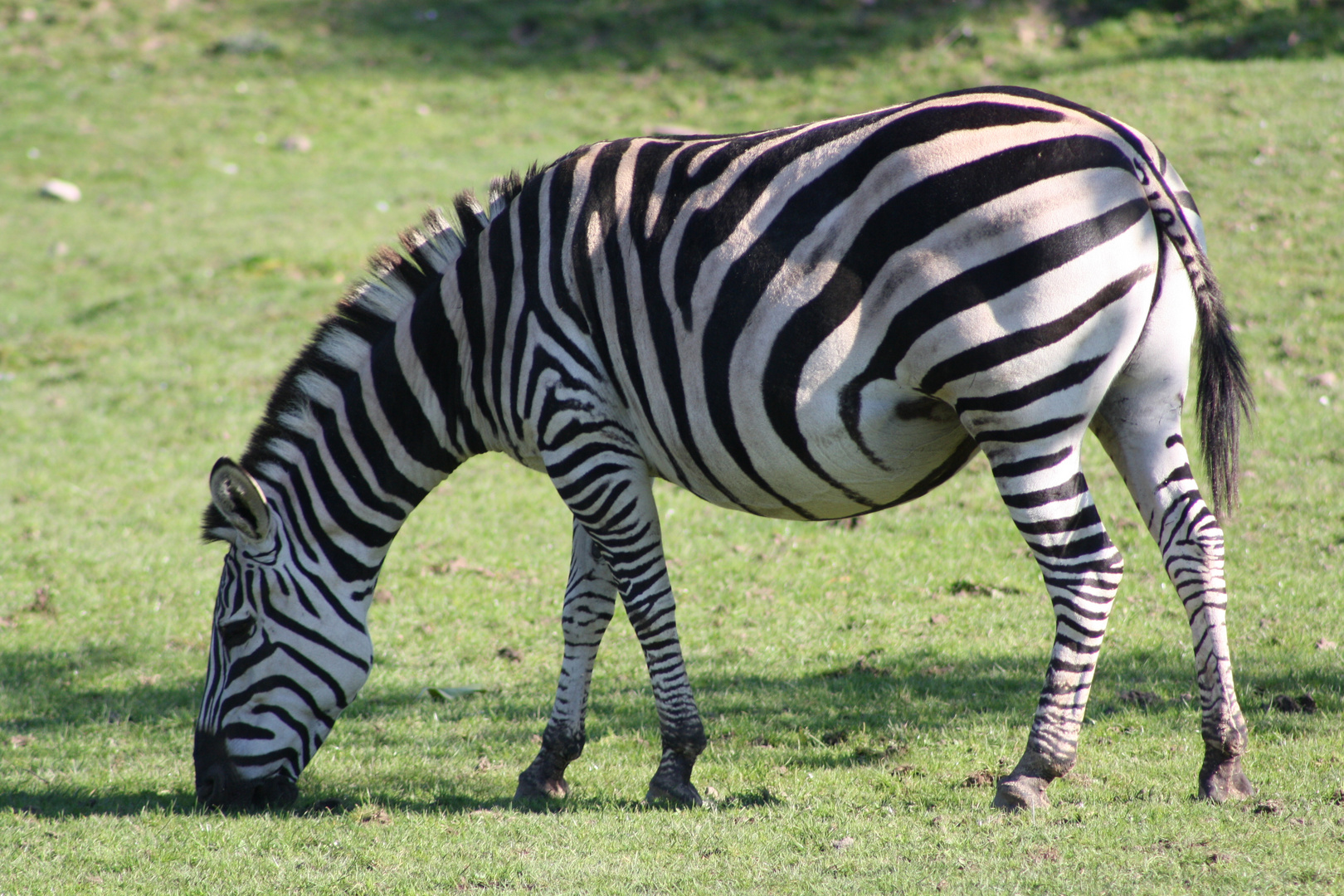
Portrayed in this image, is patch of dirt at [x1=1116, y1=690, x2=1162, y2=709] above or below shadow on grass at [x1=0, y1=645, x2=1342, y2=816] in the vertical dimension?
above

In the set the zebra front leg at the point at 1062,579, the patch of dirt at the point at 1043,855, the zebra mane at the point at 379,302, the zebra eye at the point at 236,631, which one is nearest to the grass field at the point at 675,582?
the patch of dirt at the point at 1043,855

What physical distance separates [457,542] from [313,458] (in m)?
3.99

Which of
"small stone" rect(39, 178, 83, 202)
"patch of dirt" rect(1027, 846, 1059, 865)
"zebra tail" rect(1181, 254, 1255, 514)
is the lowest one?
"patch of dirt" rect(1027, 846, 1059, 865)

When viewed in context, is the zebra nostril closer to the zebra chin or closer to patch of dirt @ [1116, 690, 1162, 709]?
the zebra chin

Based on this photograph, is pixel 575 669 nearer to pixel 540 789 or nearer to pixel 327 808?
pixel 540 789

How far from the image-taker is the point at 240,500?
5.37 meters

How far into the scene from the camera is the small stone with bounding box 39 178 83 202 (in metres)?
19.5

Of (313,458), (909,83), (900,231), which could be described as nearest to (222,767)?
(313,458)

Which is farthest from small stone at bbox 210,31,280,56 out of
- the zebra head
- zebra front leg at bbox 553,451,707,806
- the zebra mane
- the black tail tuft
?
the black tail tuft

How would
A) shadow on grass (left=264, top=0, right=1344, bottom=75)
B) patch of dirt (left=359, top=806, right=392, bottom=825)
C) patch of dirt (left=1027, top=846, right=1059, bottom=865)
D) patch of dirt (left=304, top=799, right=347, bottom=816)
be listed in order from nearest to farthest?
patch of dirt (left=1027, top=846, right=1059, bottom=865)
patch of dirt (left=359, top=806, right=392, bottom=825)
patch of dirt (left=304, top=799, right=347, bottom=816)
shadow on grass (left=264, top=0, right=1344, bottom=75)

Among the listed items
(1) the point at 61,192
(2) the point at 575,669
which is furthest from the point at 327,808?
(1) the point at 61,192

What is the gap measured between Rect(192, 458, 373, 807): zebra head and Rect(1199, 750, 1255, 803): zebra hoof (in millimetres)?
3771

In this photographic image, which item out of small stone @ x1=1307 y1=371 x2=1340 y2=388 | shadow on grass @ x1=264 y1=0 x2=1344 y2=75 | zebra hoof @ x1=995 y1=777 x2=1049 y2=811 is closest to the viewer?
zebra hoof @ x1=995 y1=777 x2=1049 y2=811

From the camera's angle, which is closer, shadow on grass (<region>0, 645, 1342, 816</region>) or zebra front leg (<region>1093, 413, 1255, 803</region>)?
zebra front leg (<region>1093, 413, 1255, 803</region>)
